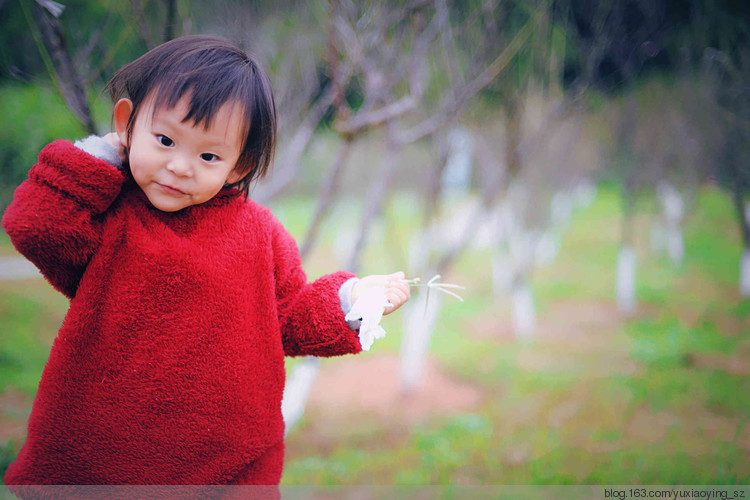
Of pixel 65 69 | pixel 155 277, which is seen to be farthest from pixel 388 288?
pixel 65 69

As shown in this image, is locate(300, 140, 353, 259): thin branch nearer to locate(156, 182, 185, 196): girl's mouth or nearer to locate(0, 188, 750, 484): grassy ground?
locate(156, 182, 185, 196): girl's mouth

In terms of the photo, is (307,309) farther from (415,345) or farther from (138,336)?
(415,345)

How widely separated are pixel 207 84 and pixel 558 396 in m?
3.60

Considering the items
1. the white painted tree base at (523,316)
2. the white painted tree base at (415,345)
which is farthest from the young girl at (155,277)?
the white painted tree base at (523,316)

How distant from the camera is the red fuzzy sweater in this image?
2.26ft

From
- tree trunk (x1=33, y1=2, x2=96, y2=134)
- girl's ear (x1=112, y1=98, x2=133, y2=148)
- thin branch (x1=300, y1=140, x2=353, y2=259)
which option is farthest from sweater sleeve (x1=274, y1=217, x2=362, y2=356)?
thin branch (x1=300, y1=140, x2=353, y2=259)

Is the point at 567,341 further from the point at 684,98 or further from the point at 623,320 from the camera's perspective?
the point at 684,98

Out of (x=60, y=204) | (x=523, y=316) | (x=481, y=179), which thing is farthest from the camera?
(x=523, y=316)

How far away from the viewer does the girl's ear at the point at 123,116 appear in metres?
0.72

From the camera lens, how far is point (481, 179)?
463 cm

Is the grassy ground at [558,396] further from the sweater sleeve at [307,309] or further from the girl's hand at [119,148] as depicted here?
the girl's hand at [119,148]

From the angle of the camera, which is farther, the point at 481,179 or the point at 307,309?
the point at 481,179

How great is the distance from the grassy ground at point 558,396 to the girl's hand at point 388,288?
6.50 feet

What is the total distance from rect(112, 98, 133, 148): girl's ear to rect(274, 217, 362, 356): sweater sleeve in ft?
0.97
